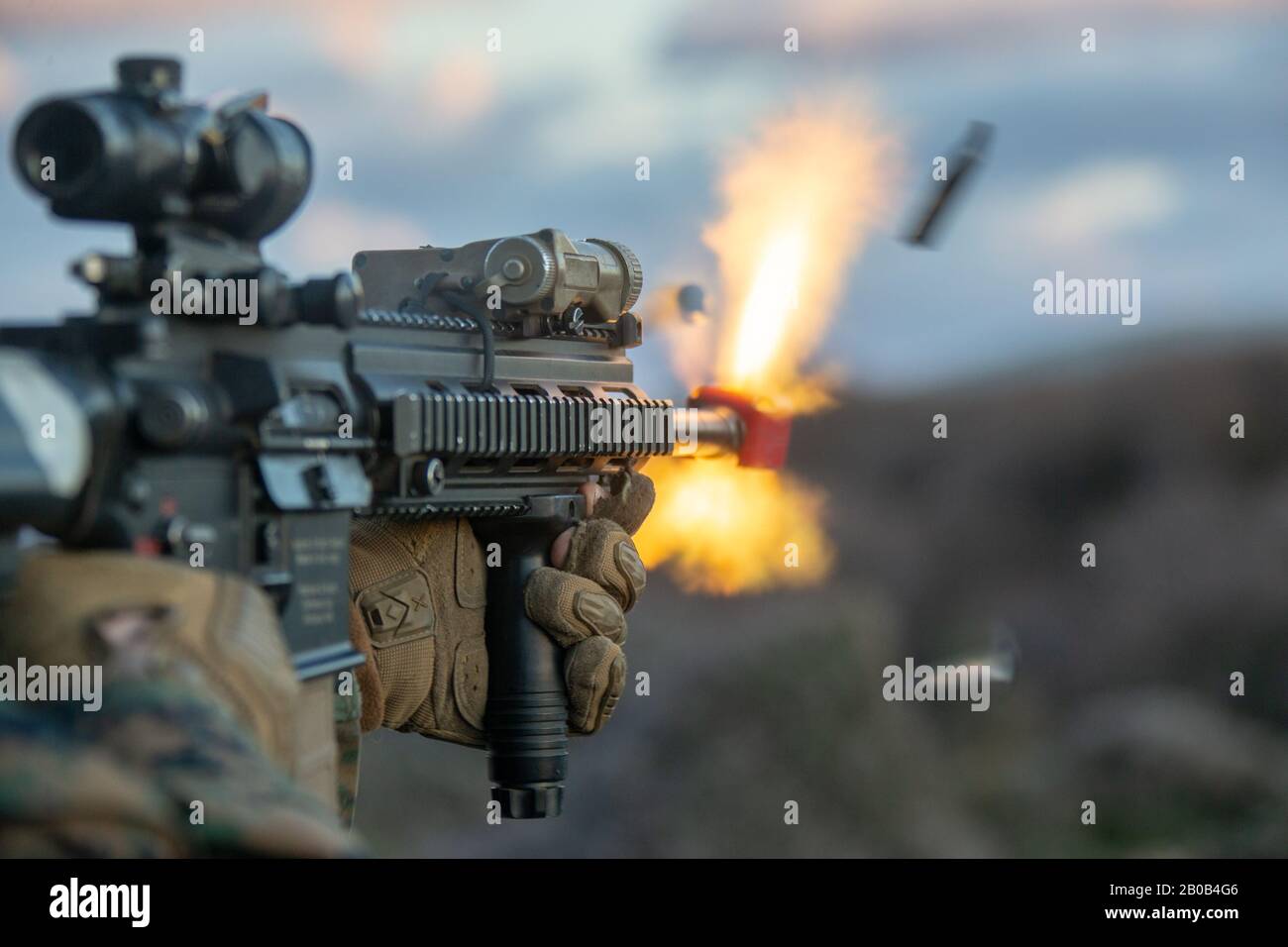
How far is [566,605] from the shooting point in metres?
6.32

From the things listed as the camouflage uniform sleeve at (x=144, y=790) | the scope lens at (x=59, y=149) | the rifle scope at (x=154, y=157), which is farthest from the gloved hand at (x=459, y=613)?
the camouflage uniform sleeve at (x=144, y=790)

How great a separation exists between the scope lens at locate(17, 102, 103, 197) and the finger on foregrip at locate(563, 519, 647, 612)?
2.23 metres

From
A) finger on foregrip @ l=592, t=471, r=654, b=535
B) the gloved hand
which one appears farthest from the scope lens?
finger on foregrip @ l=592, t=471, r=654, b=535

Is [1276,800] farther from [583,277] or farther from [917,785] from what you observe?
[583,277]

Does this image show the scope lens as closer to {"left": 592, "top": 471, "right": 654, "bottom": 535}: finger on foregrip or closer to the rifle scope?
the rifle scope

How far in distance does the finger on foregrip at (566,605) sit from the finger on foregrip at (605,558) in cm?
5

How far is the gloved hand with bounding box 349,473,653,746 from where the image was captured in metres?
5.99

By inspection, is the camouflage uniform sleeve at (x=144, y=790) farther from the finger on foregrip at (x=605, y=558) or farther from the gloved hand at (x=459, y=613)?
the finger on foregrip at (x=605, y=558)

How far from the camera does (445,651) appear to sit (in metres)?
6.27

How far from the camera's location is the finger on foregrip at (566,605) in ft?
20.7
